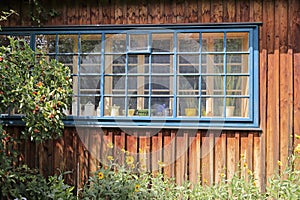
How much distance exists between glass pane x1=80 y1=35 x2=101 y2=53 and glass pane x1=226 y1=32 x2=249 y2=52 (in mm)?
1662

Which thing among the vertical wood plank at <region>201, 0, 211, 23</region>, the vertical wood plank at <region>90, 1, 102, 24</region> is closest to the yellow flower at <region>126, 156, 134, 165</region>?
the vertical wood plank at <region>90, 1, 102, 24</region>

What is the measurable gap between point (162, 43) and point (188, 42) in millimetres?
343

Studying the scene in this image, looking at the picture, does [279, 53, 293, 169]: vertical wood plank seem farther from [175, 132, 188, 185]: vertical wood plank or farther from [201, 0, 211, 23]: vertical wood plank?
[175, 132, 188, 185]: vertical wood plank

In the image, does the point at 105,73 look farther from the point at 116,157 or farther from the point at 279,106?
the point at 279,106

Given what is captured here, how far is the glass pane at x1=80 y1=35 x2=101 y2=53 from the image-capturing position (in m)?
5.17

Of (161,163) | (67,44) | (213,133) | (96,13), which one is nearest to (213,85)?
(213,133)

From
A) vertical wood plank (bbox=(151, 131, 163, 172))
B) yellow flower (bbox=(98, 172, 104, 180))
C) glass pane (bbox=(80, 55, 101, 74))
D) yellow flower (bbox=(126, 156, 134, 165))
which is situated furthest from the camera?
glass pane (bbox=(80, 55, 101, 74))

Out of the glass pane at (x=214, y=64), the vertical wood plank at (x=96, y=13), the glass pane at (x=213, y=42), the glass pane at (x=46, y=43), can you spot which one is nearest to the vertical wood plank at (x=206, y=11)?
the glass pane at (x=213, y=42)

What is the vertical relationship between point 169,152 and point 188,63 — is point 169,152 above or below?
below

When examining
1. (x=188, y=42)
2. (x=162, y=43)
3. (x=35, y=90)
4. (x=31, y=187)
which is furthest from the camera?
(x=162, y=43)

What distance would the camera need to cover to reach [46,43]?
529cm

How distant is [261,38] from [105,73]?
200cm

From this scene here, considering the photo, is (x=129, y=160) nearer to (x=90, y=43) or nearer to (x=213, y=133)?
(x=213, y=133)

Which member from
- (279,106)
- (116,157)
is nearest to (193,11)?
(279,106)
